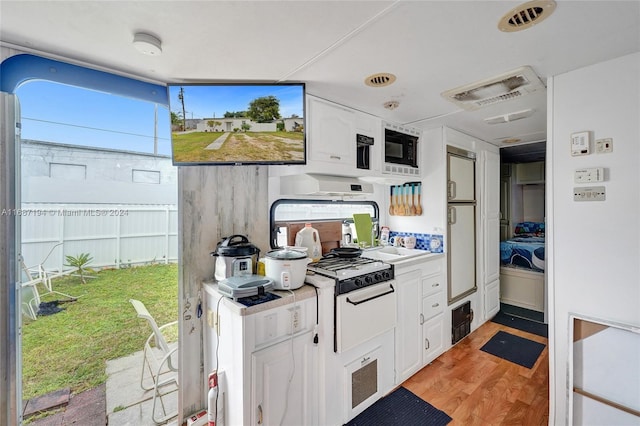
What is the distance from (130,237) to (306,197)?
1.38 metres

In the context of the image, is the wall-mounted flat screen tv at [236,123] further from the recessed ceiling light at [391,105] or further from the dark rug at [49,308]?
the dark rug at [49,308]

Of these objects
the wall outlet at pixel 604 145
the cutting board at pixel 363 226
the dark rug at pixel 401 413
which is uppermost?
the wall outlet at pixel 604 145

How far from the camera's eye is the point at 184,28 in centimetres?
121

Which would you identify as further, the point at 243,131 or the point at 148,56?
the point at 243,131

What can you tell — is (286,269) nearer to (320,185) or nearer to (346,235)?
(320,185)

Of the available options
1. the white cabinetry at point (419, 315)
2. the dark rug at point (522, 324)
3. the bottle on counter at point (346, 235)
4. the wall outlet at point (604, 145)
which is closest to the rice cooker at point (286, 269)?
the white cabinetry at point (419, 315)

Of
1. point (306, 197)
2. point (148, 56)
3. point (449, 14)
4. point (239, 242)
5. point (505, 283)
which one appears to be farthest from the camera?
point (505, 283)

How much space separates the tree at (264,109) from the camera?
5.64 feet

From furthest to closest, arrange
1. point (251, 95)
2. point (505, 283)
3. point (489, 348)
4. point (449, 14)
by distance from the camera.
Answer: point (505, 283), point (489, 348), point (251, 95), point (449, 14)

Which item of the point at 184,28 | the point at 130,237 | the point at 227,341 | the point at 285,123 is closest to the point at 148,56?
the point at 184,28

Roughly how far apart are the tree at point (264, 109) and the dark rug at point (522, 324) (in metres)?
3.64

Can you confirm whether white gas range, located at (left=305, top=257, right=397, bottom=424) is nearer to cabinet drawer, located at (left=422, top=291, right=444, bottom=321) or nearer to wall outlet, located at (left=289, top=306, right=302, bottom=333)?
wall outlet, located at (left=289, top=306, right=302, bottom=333)

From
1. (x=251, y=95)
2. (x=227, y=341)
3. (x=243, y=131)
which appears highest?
(x=251, y=95)

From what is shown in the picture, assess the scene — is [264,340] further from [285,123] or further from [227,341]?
[285,123]
